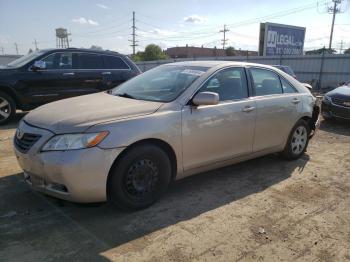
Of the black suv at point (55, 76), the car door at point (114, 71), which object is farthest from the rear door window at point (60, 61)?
the car door at point (114, 71)

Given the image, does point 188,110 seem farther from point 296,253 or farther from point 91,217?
point 296,253

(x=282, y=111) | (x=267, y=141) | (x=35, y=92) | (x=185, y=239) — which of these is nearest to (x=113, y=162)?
(x=185, y=239)

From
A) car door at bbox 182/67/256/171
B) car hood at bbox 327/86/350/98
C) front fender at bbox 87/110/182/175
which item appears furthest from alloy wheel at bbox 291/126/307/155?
car hood at bbox 327/86/350/98

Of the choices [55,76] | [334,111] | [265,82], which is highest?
[265,82]

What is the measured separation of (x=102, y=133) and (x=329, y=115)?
780cm

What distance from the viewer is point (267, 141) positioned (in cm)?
509

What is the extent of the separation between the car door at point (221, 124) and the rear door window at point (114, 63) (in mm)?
5411

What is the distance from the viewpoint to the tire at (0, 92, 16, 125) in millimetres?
8008

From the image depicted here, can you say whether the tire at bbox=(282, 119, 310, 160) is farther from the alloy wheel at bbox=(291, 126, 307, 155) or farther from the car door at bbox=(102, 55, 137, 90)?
the car door at bbox=(102, 55, 137, 90)

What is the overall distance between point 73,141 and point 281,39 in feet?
111

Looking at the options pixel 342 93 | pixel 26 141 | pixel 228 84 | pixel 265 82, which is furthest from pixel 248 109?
pixel 342 93

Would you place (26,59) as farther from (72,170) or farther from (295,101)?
(295,101)

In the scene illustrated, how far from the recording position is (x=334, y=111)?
9.24 m

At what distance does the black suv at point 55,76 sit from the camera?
805cm
